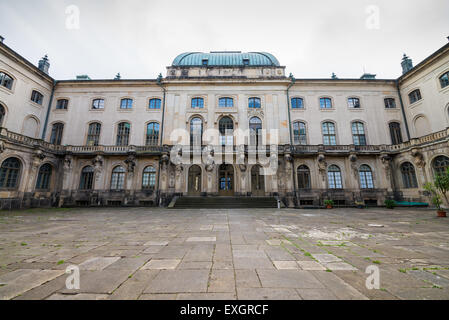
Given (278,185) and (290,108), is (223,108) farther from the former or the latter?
(278,185)

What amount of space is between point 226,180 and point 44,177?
60.3ft

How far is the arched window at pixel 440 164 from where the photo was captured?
50.1 ft

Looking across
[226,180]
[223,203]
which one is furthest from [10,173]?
[226,180]

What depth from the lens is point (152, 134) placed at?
21.4m

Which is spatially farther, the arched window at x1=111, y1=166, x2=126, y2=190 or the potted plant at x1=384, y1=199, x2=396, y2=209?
the arched window at x1=111, y1=166, x2=126, y2=190

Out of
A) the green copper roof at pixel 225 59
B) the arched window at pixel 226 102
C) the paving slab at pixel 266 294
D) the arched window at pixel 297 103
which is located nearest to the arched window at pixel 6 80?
the green copper roof at pixel 225 59

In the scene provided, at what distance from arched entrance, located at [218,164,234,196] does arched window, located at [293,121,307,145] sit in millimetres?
8209

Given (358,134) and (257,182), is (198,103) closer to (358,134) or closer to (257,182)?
(257,182)

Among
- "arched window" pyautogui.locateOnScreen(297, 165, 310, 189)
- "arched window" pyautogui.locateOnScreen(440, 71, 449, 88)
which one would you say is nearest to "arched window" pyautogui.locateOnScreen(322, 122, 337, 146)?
"arched window" pyautogui.locateOnScreen(297, 165, 310, 189)

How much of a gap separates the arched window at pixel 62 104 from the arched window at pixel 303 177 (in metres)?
28.0

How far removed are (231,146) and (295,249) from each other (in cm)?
1536

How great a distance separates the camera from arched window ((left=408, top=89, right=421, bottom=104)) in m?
20.0

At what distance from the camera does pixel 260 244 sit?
16.8 feet

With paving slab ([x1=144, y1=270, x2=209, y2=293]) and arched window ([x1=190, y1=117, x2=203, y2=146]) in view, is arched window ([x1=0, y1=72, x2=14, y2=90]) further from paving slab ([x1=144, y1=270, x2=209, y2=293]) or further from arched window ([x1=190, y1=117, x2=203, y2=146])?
paving slab ([x1=144, y1=270, x2=209, y2=293])
